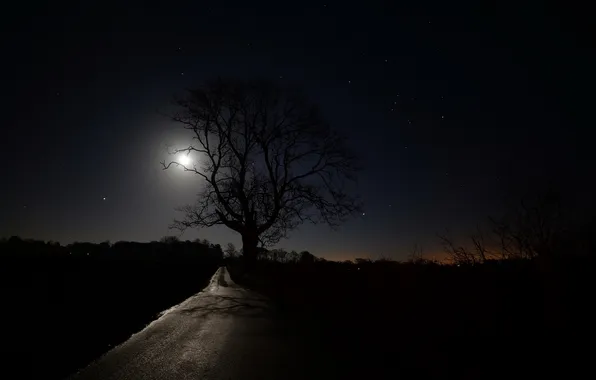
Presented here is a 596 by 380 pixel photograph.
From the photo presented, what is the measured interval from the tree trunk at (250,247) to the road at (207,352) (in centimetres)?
1293

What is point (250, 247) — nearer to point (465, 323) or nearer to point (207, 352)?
point (207, 352)

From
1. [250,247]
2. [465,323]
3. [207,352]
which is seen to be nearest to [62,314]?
[207,352]

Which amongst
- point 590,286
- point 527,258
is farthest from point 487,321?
point 527,258

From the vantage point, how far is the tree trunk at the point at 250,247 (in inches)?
818

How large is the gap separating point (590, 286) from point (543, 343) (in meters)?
0.73

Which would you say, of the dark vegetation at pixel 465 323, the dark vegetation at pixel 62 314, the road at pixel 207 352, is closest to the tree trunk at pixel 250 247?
the dark vegetation at pixel 62 314

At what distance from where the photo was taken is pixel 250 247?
21141 mm

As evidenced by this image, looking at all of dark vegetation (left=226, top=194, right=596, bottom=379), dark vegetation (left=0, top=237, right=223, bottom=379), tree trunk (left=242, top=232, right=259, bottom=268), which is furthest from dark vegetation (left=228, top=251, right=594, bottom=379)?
tree trunk (left=242, top=232, right=259, bottom=268)

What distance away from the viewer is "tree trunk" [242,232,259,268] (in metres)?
20.8

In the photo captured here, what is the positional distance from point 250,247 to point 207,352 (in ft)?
53.8

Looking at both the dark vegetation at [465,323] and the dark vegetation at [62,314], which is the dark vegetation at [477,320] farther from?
the dark vegetation at [62,314]

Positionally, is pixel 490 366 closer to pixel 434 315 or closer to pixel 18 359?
pixel 434 315

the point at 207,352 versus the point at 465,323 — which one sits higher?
the point at 465,323

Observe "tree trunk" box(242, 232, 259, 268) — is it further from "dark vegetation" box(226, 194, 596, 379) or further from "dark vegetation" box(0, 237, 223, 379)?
"dark vegetation" box(226, 194, 596, 379)
